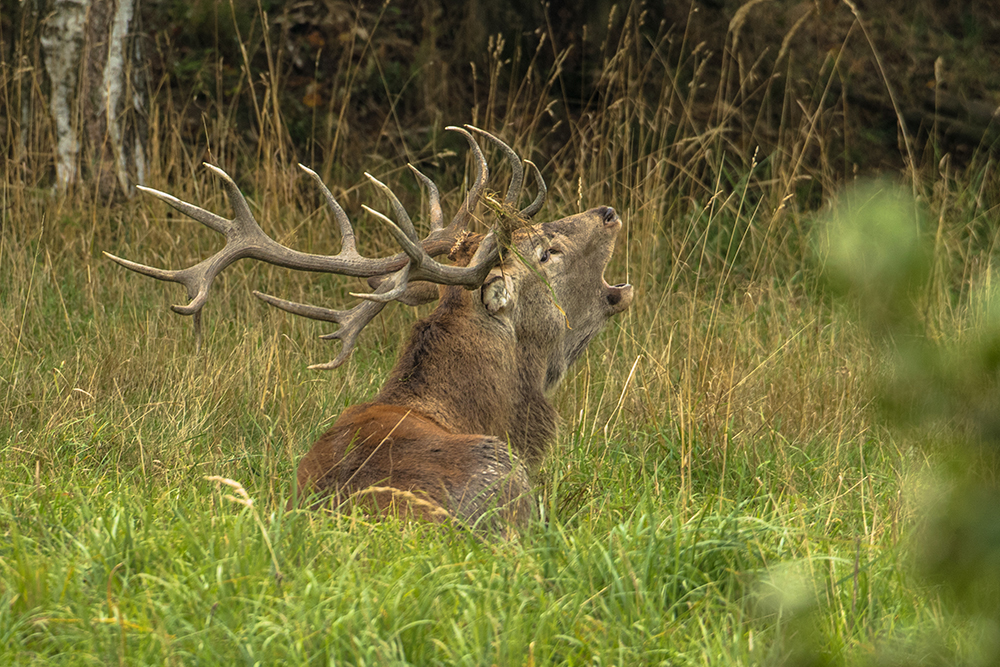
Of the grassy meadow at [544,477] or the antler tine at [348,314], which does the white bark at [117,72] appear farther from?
the antler tine at [348,314]

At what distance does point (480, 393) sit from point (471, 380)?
6cm

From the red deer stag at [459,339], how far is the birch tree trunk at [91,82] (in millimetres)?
3195

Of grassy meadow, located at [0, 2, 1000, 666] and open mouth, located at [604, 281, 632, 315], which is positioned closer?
grassy meadow, located at [0, 2, 1000, 666]

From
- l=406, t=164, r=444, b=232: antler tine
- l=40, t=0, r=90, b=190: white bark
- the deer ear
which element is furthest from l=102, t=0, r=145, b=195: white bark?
the deer ear

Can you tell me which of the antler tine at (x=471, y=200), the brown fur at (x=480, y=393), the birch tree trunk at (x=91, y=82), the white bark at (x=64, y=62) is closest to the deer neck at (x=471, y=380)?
the brown fur at (x=480, y=393)

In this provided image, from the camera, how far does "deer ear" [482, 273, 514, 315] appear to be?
395cm

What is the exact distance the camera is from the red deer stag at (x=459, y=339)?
10.6 ft

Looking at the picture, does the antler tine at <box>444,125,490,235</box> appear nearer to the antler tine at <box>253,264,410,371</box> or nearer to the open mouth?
the antler tine at <box>253,264,410,371</box>

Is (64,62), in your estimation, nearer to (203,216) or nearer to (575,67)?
(203,216)

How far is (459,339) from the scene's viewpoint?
3.88 metres

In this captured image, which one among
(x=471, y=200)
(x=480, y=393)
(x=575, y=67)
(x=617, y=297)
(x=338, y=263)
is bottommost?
(x=480, y=393)

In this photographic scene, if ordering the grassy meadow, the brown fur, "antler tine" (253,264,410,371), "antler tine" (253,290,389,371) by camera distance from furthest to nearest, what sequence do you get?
1. "antler tine" (253,290,389,371)
2. "antler tine" (253,264,410,371)
3. the brown fur
4. the grassy meadow

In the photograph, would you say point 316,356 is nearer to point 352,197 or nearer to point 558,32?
point 352,197

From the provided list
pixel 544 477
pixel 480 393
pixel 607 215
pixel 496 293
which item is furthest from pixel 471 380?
pixel 607 215
